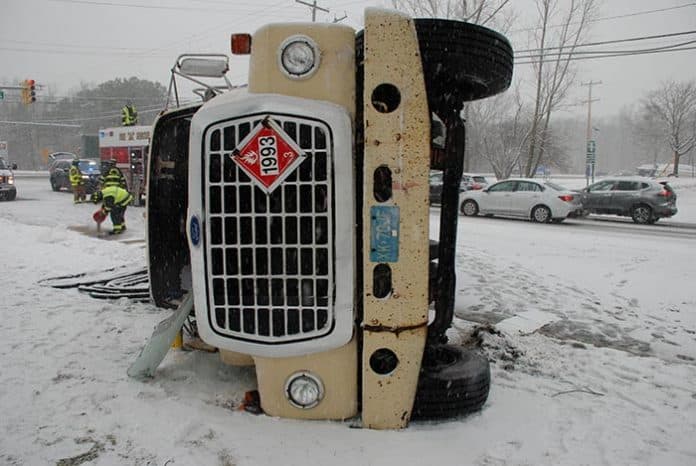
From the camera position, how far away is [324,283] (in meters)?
2.40

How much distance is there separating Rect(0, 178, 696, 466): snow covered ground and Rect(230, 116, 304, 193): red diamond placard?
3.96ft

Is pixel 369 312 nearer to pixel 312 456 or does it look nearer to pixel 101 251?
pixel 312 456

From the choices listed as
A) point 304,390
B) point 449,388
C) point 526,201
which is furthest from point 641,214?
point 304,390

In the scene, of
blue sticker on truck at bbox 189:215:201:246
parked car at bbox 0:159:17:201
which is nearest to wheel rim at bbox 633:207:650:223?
blue sticker on truck at bbox 189:215:201:246

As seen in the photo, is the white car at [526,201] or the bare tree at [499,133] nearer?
the white car at [526,201]

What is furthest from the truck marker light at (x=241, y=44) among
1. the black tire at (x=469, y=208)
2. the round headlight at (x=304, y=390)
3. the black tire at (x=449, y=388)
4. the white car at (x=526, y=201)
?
the black tire at (x=469, y=208)

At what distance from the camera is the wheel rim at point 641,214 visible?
54.9 ft

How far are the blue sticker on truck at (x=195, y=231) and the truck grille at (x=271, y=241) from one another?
5cm

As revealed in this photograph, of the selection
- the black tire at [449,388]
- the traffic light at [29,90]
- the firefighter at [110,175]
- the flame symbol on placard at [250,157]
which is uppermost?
the traffic light at [29,90]

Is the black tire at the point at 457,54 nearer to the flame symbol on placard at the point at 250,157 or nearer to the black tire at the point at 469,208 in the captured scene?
the flame symbol on placard at the point at 250,157

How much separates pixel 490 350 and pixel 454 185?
172 cm

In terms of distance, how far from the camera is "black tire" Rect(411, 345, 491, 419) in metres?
2.55

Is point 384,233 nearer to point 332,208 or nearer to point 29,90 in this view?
point 332,208

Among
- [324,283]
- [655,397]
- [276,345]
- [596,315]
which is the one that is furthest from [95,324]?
[596,315]
